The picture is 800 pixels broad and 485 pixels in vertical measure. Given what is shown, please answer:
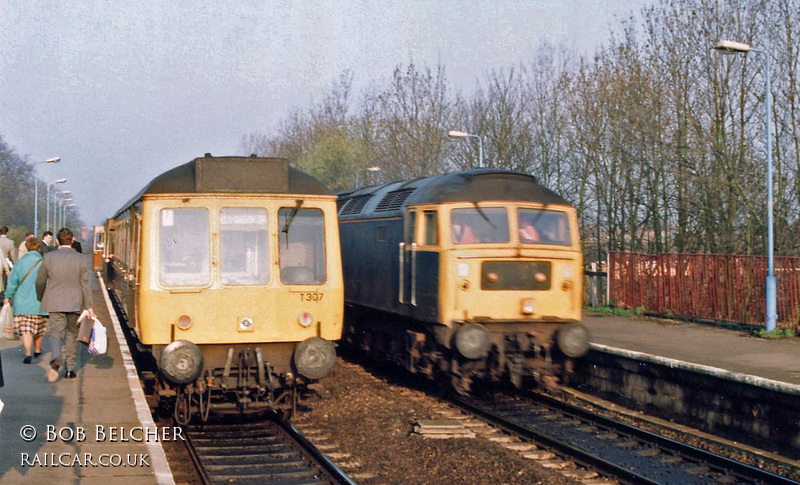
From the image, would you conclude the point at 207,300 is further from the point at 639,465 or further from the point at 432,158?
the point at 432,158

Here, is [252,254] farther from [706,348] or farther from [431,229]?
[706,348]

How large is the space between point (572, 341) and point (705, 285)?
29.0 ft

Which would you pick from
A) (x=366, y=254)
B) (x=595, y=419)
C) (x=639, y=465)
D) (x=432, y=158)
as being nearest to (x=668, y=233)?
(x=432, y=158)

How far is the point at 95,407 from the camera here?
938cm

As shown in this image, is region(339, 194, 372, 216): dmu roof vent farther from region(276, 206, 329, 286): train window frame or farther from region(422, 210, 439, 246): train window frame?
region(276, 206, 329, 286): train window frame

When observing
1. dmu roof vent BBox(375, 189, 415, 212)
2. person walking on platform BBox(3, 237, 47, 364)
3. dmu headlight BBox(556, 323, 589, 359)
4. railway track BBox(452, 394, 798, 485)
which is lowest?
railway track BBox(452, 394, 798, 485)

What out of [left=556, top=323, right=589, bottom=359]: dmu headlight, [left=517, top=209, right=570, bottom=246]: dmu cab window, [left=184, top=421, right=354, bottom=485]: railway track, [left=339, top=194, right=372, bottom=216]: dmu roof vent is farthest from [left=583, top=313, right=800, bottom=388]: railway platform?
[left=184, top=421, right=354, bottom=485]: railway track

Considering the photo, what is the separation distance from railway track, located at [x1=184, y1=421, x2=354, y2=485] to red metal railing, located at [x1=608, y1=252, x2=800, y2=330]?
11725 millimetres

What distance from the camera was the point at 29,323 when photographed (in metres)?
Result: 12.0

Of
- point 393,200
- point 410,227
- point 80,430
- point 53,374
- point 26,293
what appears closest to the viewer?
point 80,430

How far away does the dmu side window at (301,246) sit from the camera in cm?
984

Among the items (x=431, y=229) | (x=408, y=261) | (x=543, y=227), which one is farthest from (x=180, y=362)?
(x=543, y=227)

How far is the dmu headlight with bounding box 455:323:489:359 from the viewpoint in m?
11.6

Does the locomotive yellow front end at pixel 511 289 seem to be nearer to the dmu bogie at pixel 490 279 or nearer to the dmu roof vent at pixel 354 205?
the dmu bogie at pixel 490 279
